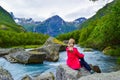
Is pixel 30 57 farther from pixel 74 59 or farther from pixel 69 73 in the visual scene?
pixel 69 73

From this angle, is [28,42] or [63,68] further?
[28,42]

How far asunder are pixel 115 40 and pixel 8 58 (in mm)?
17937

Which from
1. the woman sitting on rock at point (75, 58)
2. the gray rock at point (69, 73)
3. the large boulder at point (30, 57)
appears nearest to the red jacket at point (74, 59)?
the woman sitting on rock at point (75, 58)

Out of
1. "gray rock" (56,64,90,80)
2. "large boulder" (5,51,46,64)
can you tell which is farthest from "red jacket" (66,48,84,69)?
"large boulder" (5,51,46,64)

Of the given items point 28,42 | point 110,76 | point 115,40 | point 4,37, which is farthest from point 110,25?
point 28,42

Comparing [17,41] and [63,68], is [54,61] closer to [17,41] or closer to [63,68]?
[63,68]

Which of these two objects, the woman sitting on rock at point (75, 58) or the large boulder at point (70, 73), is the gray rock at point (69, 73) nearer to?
the large boulder at point (70, 73)

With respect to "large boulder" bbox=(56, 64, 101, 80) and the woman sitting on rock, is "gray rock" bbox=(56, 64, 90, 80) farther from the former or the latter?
the woman sitting on rock

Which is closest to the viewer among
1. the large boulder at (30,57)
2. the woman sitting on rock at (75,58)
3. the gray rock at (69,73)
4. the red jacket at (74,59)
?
the gray rock at (69,73)

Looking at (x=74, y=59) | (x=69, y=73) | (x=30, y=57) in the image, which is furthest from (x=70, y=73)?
(x=30, y=57)

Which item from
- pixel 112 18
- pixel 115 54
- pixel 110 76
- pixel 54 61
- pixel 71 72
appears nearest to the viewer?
pixel 110 76

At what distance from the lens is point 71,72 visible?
2008cm

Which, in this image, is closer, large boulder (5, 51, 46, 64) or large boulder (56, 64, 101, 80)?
large boulder (56, 64, 101, 80)

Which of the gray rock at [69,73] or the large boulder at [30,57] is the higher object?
the large boulder at [30,57]
